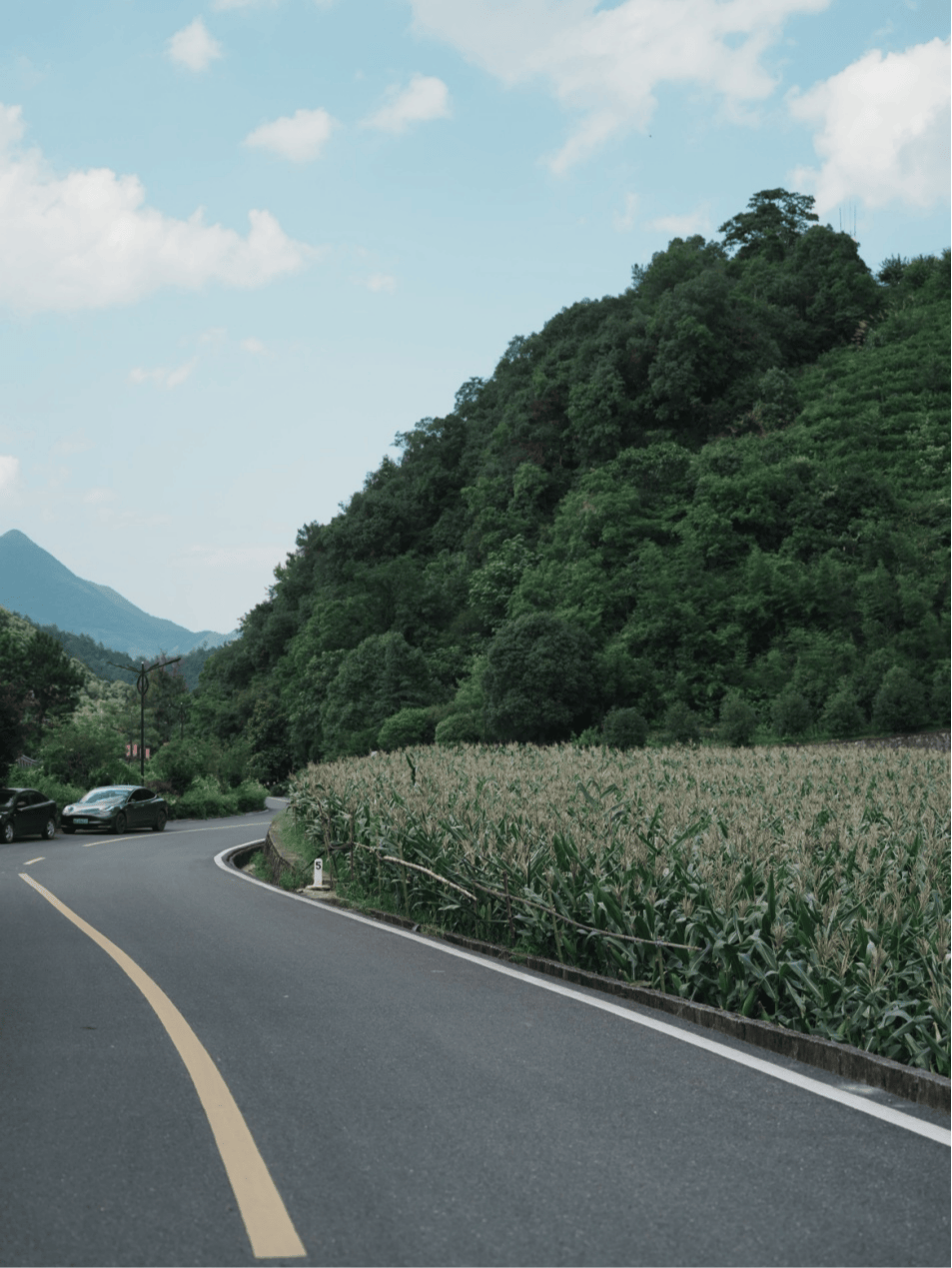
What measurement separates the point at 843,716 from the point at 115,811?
77.0 ft

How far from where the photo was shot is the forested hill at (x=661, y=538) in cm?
4659

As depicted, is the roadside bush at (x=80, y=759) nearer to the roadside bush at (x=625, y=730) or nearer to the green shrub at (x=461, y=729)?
the green shrub at (x=461, y=729)

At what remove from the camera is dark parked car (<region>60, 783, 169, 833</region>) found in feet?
100

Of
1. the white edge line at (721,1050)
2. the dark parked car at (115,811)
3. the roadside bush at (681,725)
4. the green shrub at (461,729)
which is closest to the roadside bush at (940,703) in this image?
the roadside bush at (681,725)

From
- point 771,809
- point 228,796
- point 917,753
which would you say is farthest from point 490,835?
point 228,796

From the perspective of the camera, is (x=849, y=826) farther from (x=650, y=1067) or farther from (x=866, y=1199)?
(x=866, y=1199)

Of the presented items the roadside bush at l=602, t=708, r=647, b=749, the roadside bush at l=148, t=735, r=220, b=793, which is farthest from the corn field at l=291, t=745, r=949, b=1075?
the roadside bush at l=148, t=735, r=220, b=793

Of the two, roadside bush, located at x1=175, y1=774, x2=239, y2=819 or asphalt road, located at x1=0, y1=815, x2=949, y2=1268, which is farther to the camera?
roadside bush, located at x1=175, y1=774, x2=239, y2=819

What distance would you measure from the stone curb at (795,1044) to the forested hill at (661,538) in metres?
31.5

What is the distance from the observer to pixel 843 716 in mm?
37312

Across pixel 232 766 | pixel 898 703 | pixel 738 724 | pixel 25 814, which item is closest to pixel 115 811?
pixel 25 814

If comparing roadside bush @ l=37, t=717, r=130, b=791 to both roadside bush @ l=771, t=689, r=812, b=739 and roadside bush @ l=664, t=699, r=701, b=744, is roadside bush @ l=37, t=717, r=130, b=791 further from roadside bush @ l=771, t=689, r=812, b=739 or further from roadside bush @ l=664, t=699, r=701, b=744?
roadside bush @ l=771, t=689, r=812, b=739

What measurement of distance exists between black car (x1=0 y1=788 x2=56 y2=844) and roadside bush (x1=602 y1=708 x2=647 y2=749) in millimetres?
20855

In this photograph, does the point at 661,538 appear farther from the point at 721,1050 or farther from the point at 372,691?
the point at 721,1050
